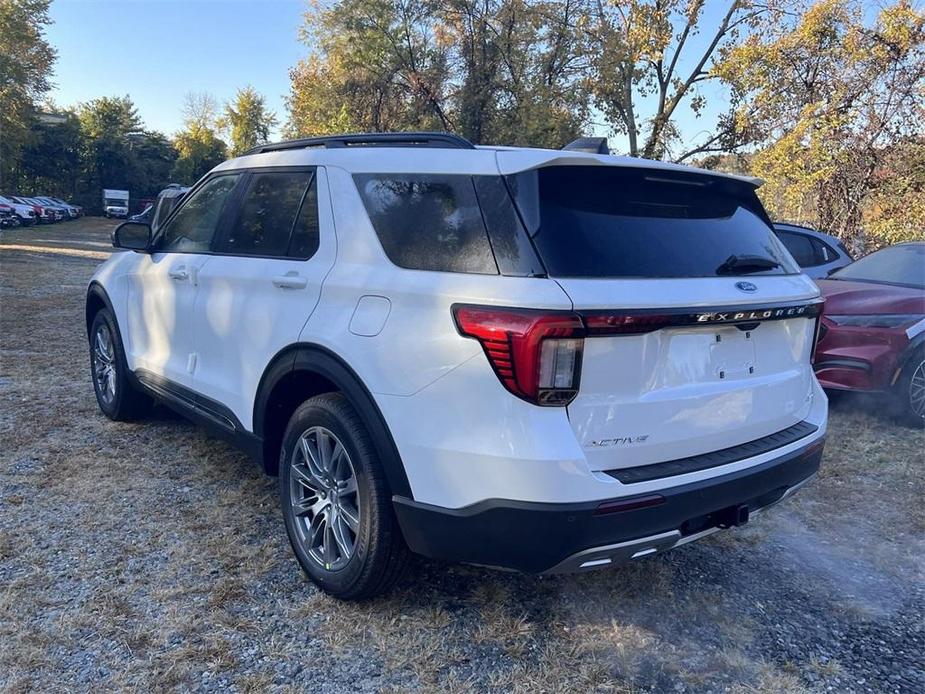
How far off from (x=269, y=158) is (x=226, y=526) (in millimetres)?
1866

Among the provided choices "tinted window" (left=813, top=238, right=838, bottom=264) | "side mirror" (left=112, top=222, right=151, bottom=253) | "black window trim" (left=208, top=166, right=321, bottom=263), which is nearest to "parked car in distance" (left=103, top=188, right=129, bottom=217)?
"side mirror" (left=112, top=222, right=151, bottom=253)

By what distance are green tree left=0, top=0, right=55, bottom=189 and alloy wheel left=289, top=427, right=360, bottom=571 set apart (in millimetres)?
33454

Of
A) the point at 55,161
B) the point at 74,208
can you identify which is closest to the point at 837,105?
the point at 74,208

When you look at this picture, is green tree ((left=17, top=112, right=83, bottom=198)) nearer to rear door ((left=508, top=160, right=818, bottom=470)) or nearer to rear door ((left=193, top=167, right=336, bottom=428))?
rear door ((left=193, top=167, right=336, bottom=428))

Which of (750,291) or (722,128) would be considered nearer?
(750,291)

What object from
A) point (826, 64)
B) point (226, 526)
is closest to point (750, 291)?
point (226, 526)

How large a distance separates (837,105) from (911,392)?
9.17m

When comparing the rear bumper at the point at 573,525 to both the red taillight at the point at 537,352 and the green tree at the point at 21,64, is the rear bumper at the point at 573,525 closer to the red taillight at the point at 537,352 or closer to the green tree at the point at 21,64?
the red taillight at the point at 537,352

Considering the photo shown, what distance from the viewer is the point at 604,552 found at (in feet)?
7.30

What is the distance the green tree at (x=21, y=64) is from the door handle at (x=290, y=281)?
3301cm

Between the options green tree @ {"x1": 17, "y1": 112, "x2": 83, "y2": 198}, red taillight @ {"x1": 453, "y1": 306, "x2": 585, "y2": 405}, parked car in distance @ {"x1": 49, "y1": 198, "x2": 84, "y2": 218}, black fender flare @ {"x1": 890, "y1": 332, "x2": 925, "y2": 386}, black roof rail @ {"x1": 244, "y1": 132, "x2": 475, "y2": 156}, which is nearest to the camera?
red taillight @ {"x1": 453, "y1": 306, "x2": 585, "y2": 405}

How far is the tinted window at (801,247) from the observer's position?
7319mm

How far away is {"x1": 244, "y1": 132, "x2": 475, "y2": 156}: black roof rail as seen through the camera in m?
2.73

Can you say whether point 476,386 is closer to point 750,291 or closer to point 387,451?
point 387,451
